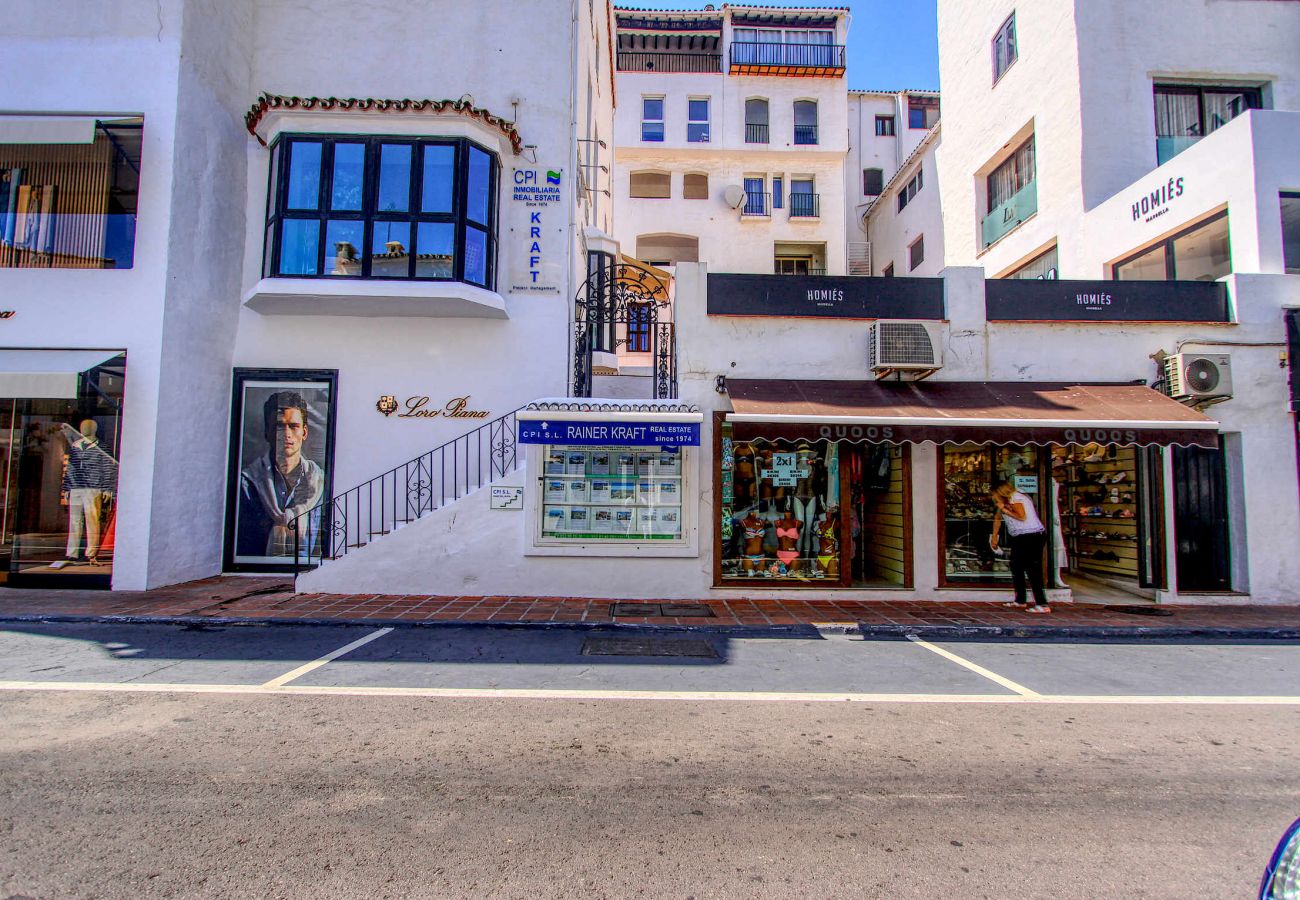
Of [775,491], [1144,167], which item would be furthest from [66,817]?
[1144,167]

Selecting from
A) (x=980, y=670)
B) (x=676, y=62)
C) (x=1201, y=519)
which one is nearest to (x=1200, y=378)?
(x=1201, y=519)

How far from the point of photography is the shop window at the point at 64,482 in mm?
9969

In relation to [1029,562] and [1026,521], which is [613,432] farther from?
[1029,562]

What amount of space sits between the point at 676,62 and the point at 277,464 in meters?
23.1

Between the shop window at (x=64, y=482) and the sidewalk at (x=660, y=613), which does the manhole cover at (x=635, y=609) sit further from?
the shop window at (x=64, y=482)

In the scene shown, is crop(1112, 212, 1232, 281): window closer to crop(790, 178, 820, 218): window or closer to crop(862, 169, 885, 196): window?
crop(790, 178, 820, 218): window

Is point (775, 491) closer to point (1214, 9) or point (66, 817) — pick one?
point (66, 817)

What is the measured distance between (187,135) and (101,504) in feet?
20.0

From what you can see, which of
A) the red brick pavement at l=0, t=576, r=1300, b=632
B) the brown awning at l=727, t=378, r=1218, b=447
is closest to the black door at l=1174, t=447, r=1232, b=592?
the red brick pavement at l=0, t=576, r=1300, b=632

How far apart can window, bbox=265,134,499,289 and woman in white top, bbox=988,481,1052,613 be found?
9.16 metres

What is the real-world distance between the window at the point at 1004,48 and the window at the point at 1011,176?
2199mm

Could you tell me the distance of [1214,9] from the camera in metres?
13.8

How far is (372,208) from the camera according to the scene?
36.9 ft

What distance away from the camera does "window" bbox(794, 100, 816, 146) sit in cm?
2567
